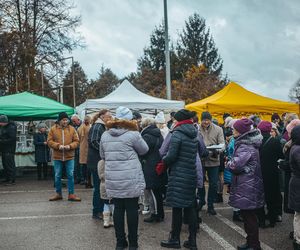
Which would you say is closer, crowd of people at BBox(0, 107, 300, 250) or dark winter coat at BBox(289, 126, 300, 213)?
dark winter coat at BBox(289, 126, 300, 213)

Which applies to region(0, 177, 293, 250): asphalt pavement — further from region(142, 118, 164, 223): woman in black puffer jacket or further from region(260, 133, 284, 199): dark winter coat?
region(260, 133, 284, 199): dark winter coat

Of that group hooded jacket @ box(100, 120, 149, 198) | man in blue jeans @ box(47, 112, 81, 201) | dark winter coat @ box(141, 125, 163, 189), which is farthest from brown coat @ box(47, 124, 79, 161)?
hooded jacket @ box(100, 120, 149, 198)

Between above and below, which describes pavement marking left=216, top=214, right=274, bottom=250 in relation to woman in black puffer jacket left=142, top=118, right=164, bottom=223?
below

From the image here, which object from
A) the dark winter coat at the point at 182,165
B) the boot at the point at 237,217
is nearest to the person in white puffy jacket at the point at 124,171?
the dark winter coat at the point at 182,165

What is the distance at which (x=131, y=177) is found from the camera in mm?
A: 4641

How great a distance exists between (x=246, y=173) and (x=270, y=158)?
47.9 inches

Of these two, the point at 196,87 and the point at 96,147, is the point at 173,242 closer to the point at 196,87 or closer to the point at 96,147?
the point at 96,147

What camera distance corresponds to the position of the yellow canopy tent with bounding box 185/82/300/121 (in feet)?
39.0

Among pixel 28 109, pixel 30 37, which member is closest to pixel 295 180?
pixel 28 109

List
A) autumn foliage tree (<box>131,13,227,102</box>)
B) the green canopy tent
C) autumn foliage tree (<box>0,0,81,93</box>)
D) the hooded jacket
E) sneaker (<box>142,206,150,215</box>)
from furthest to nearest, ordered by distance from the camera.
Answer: autumn foliage tree (<box>131,13,227,102</box>) < autumn foliage tree (<box>0,0,81,93</box>) < the green canopy tent < sneaker (<box>142,206,150,215</box>) < the hooded jacket

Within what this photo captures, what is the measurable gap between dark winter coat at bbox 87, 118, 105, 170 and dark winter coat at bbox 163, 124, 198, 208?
154cm

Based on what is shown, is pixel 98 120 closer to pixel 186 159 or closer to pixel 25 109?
pixel 186 159

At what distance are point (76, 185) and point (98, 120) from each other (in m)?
4.83

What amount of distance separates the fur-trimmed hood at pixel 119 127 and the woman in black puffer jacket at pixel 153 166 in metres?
1.44
